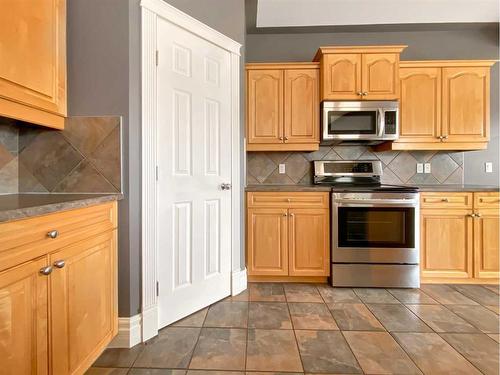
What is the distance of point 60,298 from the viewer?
3.68 feet

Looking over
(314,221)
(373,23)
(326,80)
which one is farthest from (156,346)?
(373,23)

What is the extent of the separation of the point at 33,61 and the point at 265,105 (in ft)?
6.55

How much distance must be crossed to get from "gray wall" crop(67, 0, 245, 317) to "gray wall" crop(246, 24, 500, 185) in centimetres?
190

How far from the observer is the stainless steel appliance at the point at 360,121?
9.02 feet

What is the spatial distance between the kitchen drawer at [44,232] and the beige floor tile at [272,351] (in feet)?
3.61

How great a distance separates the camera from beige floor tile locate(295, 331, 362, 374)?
149cm

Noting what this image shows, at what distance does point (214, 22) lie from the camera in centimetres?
219

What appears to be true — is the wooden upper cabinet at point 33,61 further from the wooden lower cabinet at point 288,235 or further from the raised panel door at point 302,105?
the raised panel door at point 302,105

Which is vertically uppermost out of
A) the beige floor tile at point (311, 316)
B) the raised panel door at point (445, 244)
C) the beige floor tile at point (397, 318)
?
the raised panel door at point (445, 244)

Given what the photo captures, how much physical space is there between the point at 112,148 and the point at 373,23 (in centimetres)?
306

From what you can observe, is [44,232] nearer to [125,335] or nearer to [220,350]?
[125,335]

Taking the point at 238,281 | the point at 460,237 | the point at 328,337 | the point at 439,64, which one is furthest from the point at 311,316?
the point at 439,64

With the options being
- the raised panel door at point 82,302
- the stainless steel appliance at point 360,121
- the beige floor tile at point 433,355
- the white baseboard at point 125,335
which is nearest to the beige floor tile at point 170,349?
the white baseboard at point 125,335

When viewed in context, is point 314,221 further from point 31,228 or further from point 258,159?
point 31,228
